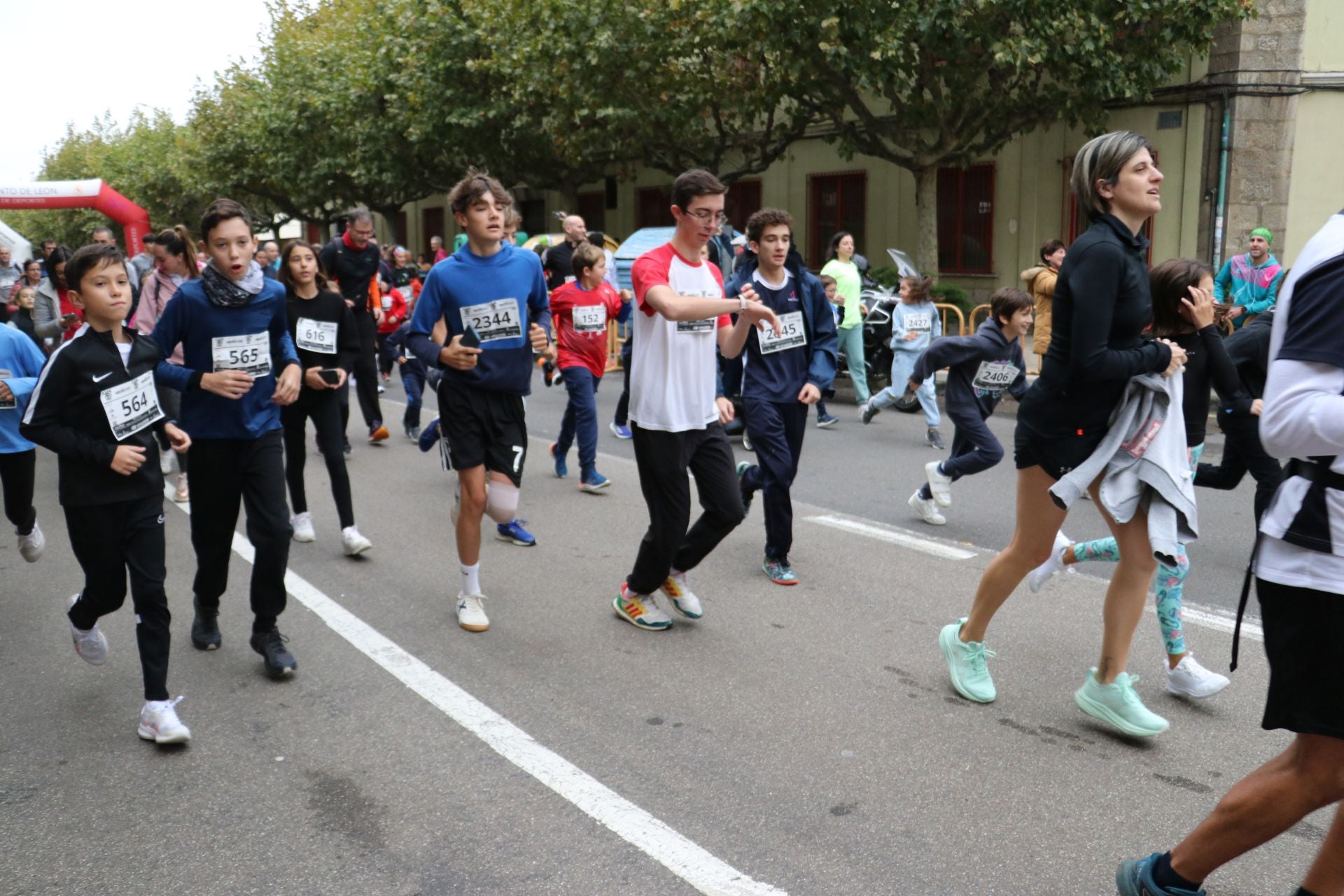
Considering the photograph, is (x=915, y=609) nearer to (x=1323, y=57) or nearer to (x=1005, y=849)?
(x=1005, y=849)

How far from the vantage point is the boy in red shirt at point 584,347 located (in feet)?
29.3

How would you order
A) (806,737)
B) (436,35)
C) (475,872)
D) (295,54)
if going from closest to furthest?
(475,872) → (806,737) → (436,35) → (295,54)

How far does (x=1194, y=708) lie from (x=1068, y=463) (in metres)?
1.19

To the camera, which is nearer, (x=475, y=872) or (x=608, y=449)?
(x=475, y=872)

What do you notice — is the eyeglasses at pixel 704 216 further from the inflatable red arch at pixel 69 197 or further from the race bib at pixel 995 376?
the inflatable red arch at pixel 69 197

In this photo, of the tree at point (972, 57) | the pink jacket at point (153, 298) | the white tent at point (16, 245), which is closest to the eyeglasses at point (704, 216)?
the pink jacket at point (153, 298)

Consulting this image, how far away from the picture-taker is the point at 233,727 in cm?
441

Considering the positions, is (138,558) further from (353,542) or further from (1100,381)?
(1100,381)

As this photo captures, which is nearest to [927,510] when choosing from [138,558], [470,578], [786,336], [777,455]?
[777,455]

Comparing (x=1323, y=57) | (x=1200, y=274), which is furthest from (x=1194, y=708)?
(x=1323, y=57)

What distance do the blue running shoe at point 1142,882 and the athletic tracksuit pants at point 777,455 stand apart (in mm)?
3393

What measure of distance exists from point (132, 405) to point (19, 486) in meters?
2.58

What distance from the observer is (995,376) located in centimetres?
789

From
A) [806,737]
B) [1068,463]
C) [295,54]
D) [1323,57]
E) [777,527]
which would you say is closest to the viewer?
[1068,463]
